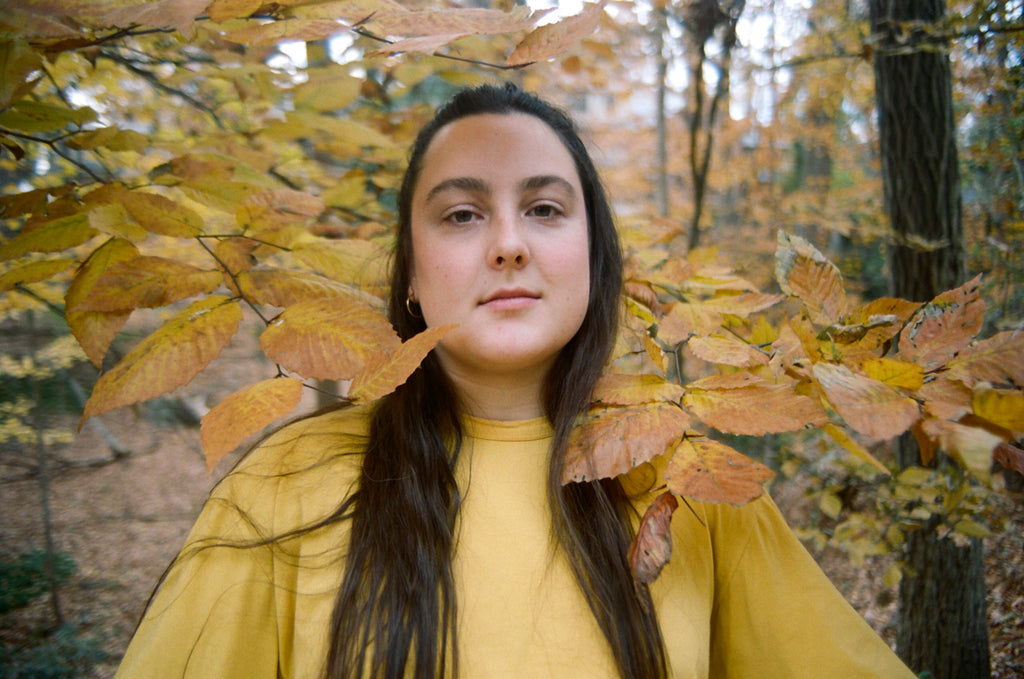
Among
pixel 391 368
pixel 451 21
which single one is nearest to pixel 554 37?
pixel 451 21

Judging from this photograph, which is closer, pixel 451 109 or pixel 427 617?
pixel 427 617

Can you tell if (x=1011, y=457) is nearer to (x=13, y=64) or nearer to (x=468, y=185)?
(x=468, y=185)

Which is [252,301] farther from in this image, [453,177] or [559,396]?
[559,396]

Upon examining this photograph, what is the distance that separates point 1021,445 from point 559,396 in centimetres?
109

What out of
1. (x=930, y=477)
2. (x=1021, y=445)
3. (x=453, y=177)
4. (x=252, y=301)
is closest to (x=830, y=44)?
(x=930, y=477)

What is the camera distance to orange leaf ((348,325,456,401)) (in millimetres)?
790

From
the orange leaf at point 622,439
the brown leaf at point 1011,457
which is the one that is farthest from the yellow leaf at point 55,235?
the brown leaf at point 1011,457

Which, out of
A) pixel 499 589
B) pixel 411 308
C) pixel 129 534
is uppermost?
pixel 411 308

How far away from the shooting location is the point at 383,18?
877 mm

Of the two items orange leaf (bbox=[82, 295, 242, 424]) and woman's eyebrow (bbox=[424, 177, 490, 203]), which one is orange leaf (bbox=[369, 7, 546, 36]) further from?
orange leaf (bbox=[82, 295, 242, 424])

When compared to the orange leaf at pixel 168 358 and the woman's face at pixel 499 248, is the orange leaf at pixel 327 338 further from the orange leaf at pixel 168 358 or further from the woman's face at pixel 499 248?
the woman's face at pixel 499 248

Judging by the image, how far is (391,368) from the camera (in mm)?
815

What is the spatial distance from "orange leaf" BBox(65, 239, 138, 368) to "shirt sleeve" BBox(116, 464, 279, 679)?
0.35 metres

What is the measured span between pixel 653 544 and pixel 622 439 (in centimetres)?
16
